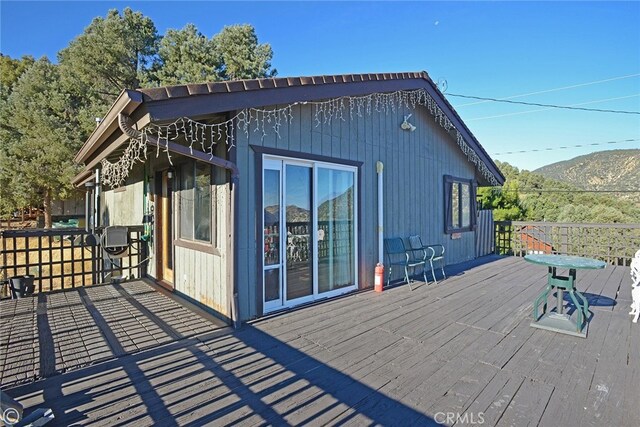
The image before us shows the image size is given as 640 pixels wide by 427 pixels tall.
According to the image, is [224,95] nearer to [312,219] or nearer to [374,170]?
[312,219]

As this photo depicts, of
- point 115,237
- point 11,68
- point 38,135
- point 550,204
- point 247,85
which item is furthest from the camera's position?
point 550,204

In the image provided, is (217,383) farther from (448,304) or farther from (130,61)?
(130,61)

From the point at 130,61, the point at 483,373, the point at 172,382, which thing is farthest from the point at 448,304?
the point at 130,61

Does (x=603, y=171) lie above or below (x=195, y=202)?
above

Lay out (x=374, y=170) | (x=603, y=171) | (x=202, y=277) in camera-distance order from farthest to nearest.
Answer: (x=603, y=171) < (x=374, y=170) < (x=202, y=277)

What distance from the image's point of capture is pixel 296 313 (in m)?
3.92

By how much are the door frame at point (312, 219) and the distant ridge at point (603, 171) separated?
2303 centimetres

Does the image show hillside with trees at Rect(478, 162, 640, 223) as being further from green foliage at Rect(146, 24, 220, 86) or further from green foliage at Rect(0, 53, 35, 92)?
green foliage at Rect(0, 53, 35, 92)

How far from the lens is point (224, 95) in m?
3.19

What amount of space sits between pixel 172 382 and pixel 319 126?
11.0ft

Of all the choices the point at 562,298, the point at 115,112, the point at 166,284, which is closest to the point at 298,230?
the point at 115,112

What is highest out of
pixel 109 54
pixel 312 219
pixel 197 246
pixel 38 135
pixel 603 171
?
pixel 109 54

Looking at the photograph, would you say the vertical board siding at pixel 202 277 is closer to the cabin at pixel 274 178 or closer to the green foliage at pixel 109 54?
the cabin at pixel 274 178

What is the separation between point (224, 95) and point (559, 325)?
163 inches
